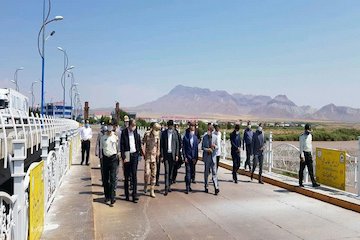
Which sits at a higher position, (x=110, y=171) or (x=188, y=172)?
(x=110, y=171)

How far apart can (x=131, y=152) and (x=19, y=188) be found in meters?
4.96

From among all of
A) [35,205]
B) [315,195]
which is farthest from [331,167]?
[35,205]

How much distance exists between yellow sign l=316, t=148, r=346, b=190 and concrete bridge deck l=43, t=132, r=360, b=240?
3.34ft

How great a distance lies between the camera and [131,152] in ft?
29.3

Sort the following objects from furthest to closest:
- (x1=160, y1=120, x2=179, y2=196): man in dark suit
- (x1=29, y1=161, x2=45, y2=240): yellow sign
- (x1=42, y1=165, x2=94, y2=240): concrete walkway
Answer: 1. (x1=160, y1=120, x2=179, y2=196): man in dark suit
2. (x1=42, y1=165, x2=94, y2=240): concrete walkway
3. (x1=29, y1=161, x2=45, y2=240): yellow sign

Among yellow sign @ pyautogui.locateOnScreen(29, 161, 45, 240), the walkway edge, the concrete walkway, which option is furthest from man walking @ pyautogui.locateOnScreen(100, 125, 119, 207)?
the walkway edge

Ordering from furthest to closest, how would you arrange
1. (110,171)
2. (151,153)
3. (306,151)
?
(306,151)
(151,153)
(110,171)

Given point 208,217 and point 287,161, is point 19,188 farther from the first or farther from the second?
point 287,161

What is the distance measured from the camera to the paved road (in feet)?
21.6

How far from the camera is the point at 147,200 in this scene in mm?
9180

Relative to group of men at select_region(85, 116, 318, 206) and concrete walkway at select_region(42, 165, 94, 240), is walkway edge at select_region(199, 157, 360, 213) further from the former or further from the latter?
concrete walkway at select_region(42, 165, 94, 240)

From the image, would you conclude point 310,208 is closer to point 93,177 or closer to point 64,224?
point 64,224

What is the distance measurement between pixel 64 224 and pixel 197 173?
8.28 metres

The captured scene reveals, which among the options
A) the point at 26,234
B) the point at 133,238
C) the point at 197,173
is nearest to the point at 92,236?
the point at 133,238
